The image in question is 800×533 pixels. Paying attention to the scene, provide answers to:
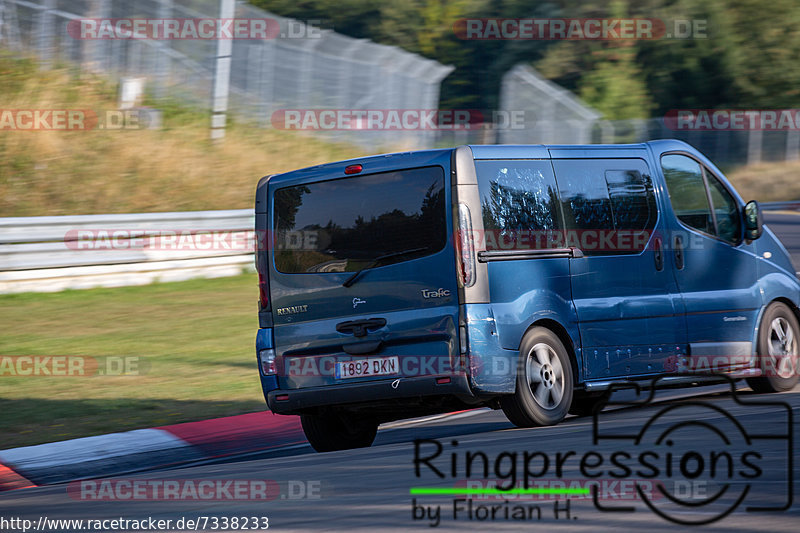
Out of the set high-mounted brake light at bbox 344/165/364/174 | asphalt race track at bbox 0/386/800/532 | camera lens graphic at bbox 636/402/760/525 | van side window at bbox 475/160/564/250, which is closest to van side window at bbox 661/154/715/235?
van side window at bbox 475/160/564/250

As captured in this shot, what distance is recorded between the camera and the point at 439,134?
Answer: 128 ft

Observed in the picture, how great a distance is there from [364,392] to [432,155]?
5.28 ft

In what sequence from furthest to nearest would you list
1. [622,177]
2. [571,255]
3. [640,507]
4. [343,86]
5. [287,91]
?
[343,86]
[287,91]
[622,177]
[571,255]
[640,507]

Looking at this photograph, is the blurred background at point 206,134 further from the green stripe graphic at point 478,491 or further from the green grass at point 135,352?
the green stripe graphic at point 478,491

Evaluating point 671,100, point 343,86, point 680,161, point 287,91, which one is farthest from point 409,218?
point 671,100

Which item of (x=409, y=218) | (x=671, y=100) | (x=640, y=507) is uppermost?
(x=671, y=100)

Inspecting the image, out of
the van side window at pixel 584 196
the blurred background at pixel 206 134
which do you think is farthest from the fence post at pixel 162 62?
the van side window at pixel 584 196

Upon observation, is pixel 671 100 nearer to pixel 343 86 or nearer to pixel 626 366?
pixel 343 86

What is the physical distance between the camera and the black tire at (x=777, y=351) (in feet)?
30.0

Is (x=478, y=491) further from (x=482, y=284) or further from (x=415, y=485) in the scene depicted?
(x=482, y=284)

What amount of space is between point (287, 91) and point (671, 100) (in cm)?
2387

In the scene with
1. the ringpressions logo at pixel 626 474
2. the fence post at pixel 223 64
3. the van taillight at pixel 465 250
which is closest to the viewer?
the ringpressions logo at pixel 626 474

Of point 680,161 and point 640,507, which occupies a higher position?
point 680,161

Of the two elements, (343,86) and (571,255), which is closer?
(571,255)
